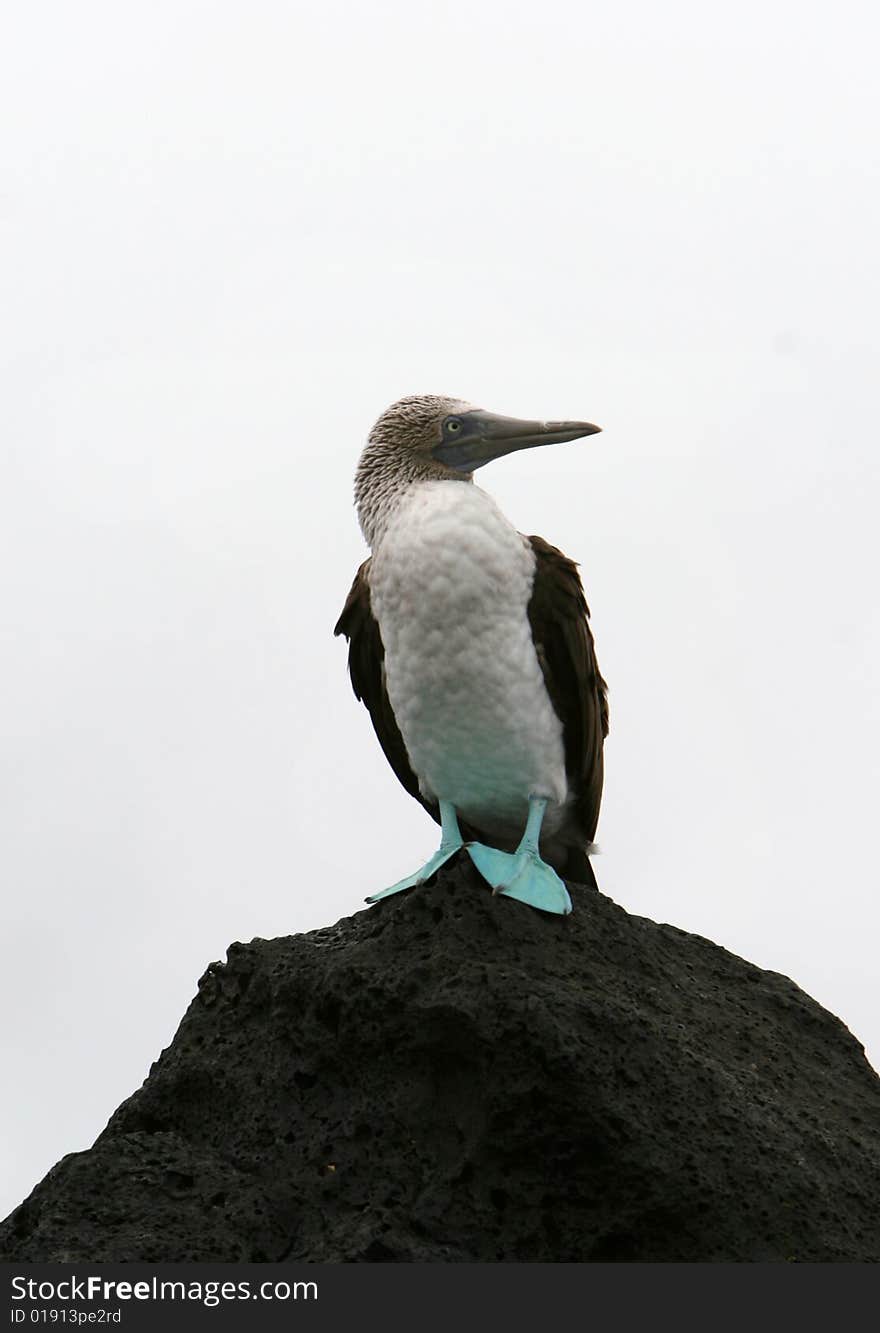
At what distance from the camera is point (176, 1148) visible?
594 cm

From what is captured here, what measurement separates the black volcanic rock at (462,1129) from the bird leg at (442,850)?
203 millimetres

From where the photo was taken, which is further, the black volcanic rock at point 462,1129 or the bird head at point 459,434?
the bird head at point 459,434

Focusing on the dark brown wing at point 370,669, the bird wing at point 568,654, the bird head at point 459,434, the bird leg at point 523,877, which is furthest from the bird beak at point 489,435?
the bird leg at point 523,877

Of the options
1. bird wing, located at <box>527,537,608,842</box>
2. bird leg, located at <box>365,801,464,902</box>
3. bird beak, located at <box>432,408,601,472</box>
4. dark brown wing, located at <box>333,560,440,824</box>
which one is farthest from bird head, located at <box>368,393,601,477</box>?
bird leg, located at <box>365,801,464,902</box>

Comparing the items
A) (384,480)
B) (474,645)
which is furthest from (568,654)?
(384,480)

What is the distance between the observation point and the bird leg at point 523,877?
20.1 feet

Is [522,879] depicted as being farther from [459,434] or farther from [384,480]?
[459,434]

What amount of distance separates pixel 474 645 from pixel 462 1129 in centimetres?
178

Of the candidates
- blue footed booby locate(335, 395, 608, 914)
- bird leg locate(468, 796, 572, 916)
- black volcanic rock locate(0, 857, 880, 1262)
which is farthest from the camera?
blue footed booby locate(335, 395, 608, 914)

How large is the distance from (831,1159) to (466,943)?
1.55 m

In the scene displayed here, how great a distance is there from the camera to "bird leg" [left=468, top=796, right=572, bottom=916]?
6117 mm

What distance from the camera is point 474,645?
629 cm

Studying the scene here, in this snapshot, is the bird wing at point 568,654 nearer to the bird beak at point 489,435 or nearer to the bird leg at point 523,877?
the bird beak at point 489,435

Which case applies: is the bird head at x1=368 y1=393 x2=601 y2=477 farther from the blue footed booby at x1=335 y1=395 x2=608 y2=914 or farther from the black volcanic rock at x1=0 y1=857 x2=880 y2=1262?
the black volcanic rock at x1=0 y1=857 x2=880 y2=1262
